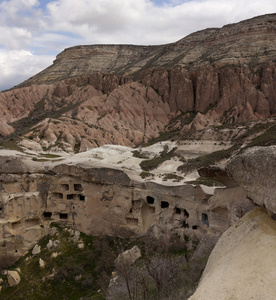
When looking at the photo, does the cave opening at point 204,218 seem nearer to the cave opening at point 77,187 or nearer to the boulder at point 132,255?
the boulder at point 132,255

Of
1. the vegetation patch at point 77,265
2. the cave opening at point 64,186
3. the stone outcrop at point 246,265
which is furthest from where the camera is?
the cave opening at point 64,186

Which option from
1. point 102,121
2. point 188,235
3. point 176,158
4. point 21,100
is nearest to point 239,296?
point 188,235

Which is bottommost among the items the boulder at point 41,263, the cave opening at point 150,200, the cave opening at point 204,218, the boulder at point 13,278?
the boulder at point 13,278

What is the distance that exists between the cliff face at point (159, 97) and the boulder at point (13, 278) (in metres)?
25.7

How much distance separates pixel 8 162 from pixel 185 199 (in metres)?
11.9

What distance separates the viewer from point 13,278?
1577 centimetres

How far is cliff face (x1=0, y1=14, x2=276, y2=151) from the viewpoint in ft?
155

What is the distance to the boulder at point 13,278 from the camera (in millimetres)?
15719

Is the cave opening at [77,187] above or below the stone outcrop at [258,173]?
below

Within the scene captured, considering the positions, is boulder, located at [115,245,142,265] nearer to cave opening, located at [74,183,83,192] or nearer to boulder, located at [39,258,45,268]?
boulder, located at [39,258,45,268]

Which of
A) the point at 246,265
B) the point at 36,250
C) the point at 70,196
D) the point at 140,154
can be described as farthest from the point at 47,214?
the point at 246,265

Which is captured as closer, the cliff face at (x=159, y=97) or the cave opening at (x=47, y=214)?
the cave opening at (x=47, y=214)

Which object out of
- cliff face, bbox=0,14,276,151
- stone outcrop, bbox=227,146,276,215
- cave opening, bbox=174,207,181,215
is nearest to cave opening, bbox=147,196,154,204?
cave opening, bbox=174,207,181,215

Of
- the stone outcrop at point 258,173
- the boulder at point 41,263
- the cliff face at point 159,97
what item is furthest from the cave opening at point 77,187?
the cliff face at point 159,97
